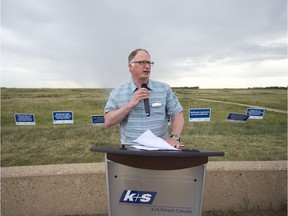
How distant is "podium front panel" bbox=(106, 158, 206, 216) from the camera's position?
0.94 metres

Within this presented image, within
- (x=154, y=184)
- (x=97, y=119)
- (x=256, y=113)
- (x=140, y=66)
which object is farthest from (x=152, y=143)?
(x=256, y=113)

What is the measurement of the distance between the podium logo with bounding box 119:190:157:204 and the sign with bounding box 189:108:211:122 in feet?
6.88

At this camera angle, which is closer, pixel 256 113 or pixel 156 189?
pixel 156 189

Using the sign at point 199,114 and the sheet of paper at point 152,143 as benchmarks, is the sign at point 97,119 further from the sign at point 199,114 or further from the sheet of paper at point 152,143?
the sheet of paper at point 152,143

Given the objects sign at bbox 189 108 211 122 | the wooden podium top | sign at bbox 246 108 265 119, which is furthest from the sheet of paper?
sign at bbox 246 108 265 119

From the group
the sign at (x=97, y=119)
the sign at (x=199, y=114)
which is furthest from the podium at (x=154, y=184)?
the sign at (x=199, y=114)

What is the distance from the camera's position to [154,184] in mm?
942

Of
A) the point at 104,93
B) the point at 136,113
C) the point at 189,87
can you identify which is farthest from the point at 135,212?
the point at 189,87

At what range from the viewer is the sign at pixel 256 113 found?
10.1 ft

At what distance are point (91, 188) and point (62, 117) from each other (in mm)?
1038

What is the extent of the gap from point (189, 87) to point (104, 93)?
1.01m

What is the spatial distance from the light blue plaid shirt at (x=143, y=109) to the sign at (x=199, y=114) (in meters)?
1.60

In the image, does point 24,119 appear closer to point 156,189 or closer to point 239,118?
point 156,189

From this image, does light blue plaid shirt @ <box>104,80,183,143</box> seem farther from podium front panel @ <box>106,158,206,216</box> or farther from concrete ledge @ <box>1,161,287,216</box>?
concrete ledge @ <box>1,161,287,216</box>
